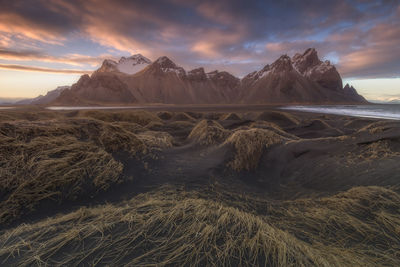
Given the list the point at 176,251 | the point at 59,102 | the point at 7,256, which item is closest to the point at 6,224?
the point at 7,256

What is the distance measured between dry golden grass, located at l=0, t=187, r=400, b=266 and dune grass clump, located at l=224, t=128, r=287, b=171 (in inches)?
89.1

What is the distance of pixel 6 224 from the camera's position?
255cm

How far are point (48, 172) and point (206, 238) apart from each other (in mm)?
3030

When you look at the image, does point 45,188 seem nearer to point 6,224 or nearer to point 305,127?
point 6,224

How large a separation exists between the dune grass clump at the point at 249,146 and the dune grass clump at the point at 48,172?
9.75 ft

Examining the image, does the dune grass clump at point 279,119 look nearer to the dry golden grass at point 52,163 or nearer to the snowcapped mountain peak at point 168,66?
the dry golden grass at point 52,163

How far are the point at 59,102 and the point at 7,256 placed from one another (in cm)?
14571

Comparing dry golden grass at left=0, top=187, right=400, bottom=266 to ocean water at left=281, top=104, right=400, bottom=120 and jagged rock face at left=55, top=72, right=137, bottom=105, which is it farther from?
jagged rock face at left=55, top=72, right=137, bottom=105

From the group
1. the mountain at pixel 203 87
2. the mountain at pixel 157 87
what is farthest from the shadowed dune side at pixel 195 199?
the mountain at pixel 157 87

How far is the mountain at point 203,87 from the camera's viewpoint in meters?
131

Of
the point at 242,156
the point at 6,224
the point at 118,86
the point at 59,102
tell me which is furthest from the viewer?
the point at 118,86

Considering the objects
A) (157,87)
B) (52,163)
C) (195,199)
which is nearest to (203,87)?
(157,87)

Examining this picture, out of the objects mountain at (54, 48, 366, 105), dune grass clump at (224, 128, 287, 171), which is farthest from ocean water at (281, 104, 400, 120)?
mountain at (54, 48, 366, 105)

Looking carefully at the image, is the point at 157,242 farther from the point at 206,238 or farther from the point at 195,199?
the point at 195,199
